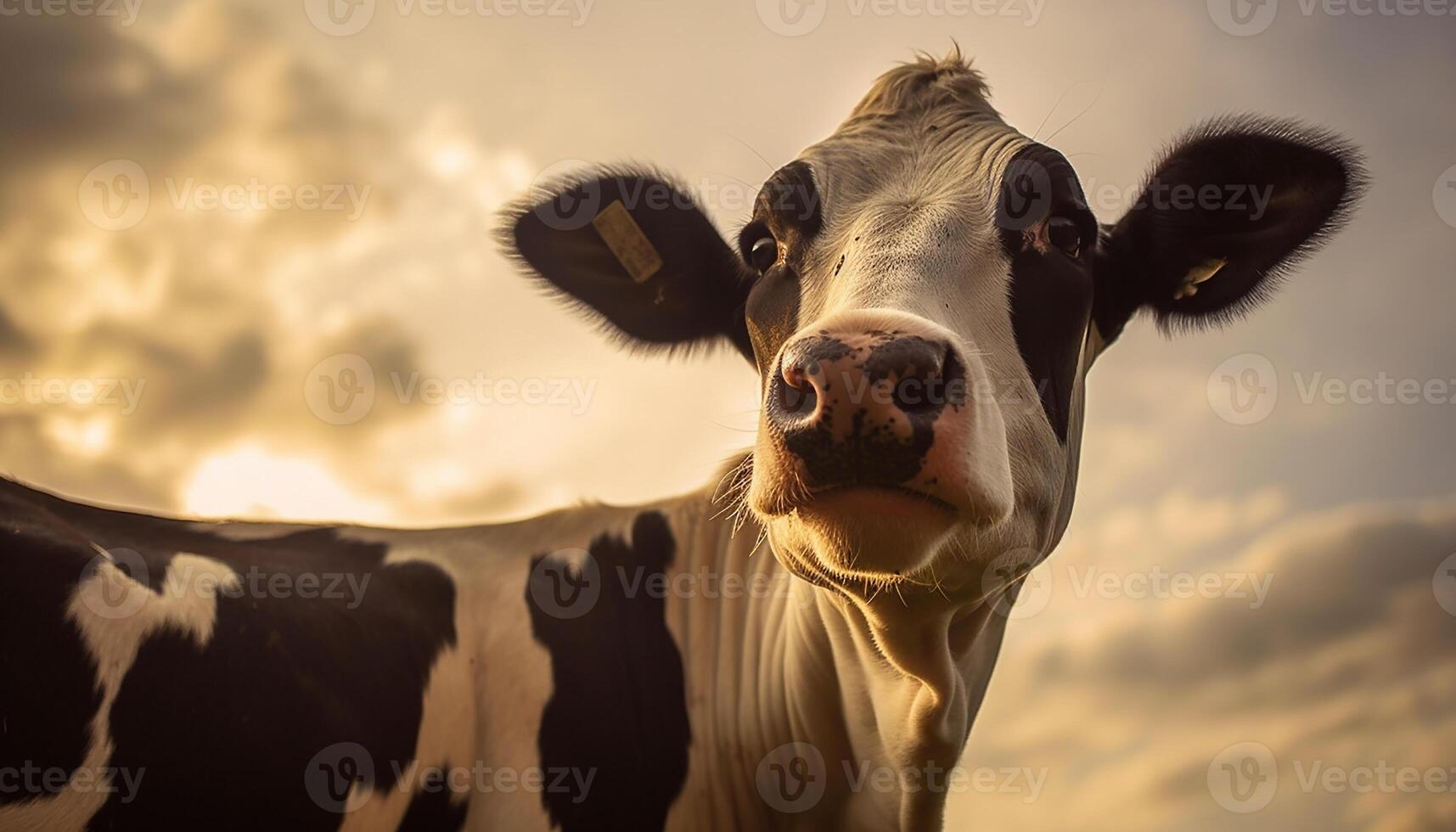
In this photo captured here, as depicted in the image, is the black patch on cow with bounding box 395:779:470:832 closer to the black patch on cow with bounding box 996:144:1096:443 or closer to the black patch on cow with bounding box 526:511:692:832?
the black patch on cow with bounding box 526:511:692:832

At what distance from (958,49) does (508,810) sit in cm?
409

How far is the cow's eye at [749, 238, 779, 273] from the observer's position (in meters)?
3.80

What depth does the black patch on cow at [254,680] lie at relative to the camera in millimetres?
3000

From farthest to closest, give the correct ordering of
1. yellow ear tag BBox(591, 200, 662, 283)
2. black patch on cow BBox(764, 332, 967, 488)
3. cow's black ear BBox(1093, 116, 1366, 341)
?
yellow ear tag BBox(591, 200, 662, 283) → cow's black ear BBox(1093, 116, 1366, 341) → black patch on cow BBox(764, 332, 967, 488)

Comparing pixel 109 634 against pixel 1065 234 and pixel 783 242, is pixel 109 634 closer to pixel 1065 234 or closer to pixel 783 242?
pixel 783 242

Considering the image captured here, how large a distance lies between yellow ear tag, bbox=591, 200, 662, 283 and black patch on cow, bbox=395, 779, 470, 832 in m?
2.33

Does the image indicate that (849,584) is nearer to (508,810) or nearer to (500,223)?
(508,810)

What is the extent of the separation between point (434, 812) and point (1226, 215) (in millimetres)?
3915

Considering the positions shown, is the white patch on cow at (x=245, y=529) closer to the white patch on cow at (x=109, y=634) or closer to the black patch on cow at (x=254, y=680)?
the black patch on cow at (x=254, y=680)

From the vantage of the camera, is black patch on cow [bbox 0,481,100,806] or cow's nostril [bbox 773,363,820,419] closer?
cow's nostril [bbox 773,363,820,419]

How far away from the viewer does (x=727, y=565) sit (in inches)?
176

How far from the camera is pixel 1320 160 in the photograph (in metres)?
3.97

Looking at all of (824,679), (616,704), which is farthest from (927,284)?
(616,704)

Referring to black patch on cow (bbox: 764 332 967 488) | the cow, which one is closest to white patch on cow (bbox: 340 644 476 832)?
the cow
